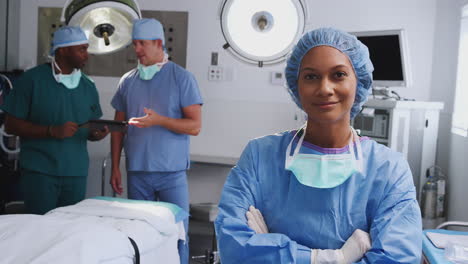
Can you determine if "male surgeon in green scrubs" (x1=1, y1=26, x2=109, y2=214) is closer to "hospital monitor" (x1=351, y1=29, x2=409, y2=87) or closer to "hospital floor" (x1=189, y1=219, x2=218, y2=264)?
"hospital floor" (x1=189, y1=219, x2=218, y2=264)

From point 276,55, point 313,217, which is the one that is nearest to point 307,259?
point 313,217

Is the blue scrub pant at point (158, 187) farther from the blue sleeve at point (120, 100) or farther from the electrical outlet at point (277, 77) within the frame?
the electrical outlet at point (277, 77)

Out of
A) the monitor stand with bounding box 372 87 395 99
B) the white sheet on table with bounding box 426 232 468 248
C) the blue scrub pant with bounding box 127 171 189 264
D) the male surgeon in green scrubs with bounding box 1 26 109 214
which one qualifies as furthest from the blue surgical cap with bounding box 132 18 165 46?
the white sheet on table with bounding box 426 232 468 248

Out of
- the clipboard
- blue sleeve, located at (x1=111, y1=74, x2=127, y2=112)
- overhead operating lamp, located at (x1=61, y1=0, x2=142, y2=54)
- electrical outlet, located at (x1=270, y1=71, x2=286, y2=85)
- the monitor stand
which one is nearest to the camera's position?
overhead operating lamp, located at (x1=61, y1=0, x2=142, y2=54)

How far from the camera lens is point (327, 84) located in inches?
46.8

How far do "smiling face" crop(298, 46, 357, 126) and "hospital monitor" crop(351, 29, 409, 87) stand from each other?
1945 mm

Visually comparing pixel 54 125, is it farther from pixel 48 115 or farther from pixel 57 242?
pixel 57 242

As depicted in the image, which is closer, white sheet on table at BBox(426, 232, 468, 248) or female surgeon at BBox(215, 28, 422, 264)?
A: female surgeon at BBox(215, 28, 422, 264)

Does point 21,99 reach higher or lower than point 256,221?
higher

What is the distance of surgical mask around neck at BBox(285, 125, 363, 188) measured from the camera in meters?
1.23

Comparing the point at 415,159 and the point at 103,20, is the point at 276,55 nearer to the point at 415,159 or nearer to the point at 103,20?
the point at 415,159

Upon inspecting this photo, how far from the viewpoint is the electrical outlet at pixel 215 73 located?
3984 millimetres

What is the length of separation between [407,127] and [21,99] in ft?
7.14

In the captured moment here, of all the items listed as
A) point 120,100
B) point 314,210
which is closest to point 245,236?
point 314,210
